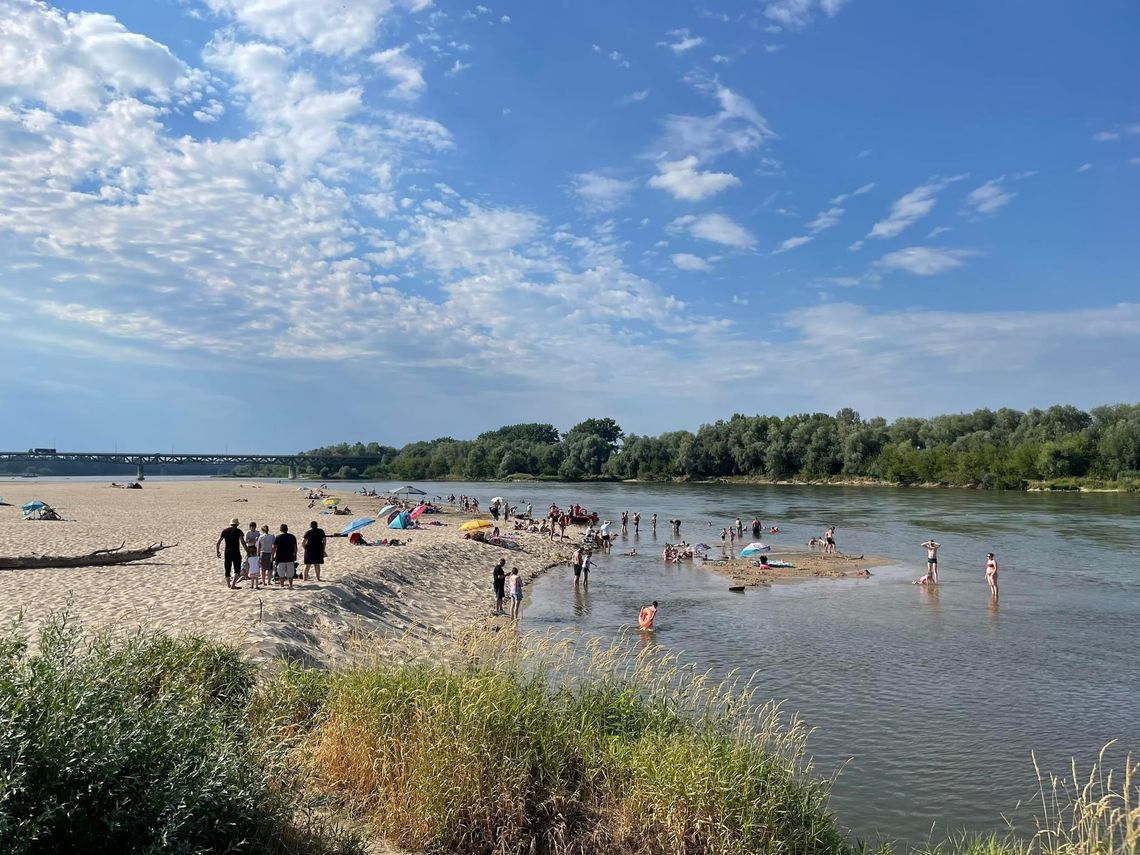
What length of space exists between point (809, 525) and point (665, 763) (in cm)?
5360

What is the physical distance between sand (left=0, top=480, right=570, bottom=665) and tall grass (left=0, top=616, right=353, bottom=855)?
169 cm

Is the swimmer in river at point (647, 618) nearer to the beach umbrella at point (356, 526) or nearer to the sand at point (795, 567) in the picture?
the sand at point (795, 567)

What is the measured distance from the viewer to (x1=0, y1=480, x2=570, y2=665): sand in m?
15.2

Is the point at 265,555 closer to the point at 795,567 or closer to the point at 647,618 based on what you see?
the point at 647,618

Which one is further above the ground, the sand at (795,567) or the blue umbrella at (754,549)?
the blue umbrella at (754,549)

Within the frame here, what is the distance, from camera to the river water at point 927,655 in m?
11.7

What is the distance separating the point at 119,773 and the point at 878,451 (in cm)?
13918

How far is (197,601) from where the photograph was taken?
17641 millimetres

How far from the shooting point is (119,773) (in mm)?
6078

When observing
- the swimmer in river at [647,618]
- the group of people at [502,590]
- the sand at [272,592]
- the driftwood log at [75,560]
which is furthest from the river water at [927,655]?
the driftwood log at [75,560]

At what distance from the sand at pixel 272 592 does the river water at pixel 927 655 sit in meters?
3.44

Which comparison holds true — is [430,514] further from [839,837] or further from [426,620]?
[839,837]

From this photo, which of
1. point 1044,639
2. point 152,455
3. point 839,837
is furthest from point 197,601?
point 152,455

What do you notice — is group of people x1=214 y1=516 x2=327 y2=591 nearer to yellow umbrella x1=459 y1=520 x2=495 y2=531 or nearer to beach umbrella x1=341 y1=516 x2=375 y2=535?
beach umbrella x1=341 y1=516 x2=375 y2=535
